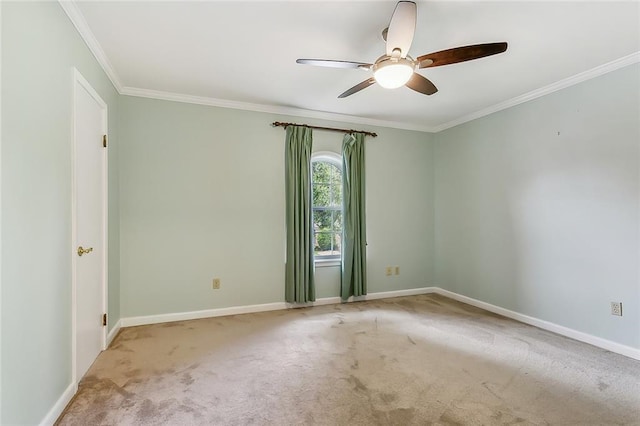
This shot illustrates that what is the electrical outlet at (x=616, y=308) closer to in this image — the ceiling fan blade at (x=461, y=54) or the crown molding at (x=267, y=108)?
the ceiling fan blade at (x=461, y=54)

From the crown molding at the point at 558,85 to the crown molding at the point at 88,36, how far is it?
412 cm

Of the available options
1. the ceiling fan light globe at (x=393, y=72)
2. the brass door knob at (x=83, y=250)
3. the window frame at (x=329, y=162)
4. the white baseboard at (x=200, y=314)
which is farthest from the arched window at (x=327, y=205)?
the brass door knob at (x=83, y=250)

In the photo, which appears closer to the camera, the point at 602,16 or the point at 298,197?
the point at 602,16

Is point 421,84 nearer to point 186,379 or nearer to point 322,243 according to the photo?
point 322,243

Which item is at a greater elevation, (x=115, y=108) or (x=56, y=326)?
(x=115, y=108)

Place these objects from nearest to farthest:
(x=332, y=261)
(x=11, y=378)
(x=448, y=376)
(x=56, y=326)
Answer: (x=11, y=378) < (x=56, y=326) < (x=448, y=376) < (x=332, y=261)

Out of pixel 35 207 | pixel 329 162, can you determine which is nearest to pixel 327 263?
pixel 329 162

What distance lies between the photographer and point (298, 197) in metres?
3.84

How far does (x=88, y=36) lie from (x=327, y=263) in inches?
130

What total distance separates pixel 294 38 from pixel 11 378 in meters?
2.60

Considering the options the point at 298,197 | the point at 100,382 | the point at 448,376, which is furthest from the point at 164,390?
the point at 298,197

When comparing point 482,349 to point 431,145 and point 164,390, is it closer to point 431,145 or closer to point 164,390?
point 164,390

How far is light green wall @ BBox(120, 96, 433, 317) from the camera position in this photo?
10.9ft

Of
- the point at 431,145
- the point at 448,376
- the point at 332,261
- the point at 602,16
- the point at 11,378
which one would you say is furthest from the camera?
the point at 431,145
